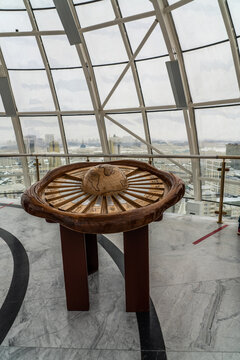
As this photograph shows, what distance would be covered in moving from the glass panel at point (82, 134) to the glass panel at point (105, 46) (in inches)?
94.3

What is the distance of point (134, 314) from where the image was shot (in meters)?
2.18

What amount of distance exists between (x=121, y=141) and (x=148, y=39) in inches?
165

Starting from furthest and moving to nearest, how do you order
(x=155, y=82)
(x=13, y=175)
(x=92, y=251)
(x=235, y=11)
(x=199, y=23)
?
(x=13, y=175) → (x=155, y=82) → (x=199, y=23) → (x=235, y=11) → (x=92, y=251)

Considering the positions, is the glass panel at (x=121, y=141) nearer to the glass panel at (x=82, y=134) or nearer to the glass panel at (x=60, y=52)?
the glass panel at (x=82, y=134)

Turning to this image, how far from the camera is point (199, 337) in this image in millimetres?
1925

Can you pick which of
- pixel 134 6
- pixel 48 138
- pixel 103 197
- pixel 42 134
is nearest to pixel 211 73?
pixel 134 6

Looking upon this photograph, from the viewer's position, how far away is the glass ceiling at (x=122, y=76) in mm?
8539

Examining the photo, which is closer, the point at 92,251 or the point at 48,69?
the point at 92,251

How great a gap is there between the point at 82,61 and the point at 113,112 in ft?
7.39

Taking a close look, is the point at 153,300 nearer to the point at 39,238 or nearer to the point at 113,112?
the point at 39,238

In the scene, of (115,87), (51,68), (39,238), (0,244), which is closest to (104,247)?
(39,238)

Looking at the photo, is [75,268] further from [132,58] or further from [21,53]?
[21,53]

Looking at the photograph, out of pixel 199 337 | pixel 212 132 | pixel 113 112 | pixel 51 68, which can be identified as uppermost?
pixel 51 68

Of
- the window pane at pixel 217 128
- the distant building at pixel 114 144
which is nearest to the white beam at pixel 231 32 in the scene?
the window pane at pixel 217 128
